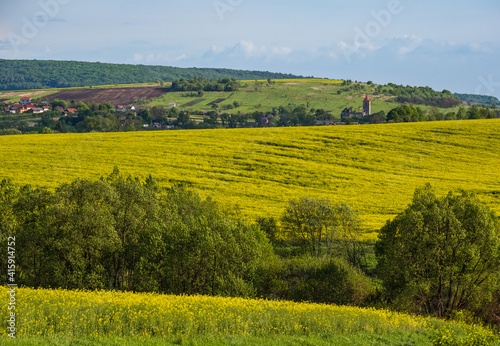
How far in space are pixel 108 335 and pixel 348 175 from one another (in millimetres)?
46858

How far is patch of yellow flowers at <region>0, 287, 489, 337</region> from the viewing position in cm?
1741

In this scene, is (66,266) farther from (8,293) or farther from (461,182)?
(461,182)

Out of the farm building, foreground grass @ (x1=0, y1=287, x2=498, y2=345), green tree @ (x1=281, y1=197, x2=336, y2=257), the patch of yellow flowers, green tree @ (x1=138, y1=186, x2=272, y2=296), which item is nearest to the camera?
foreground grass @ (x1=0, y1=287, x2=498, y2=345)

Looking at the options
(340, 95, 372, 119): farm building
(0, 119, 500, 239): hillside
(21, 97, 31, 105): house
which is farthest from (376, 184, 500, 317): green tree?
(21, 97, 31, 105): house

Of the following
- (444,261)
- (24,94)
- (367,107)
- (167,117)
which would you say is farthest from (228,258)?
(24,94)

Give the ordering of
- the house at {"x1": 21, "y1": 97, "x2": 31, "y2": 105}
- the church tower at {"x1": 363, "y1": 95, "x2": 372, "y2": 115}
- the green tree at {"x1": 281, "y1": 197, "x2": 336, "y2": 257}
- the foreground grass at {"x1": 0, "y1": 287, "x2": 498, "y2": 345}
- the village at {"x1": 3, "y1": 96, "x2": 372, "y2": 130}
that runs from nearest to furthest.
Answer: the foreground grass at {"x1": 0, "y1": 287, "x2": 498, "y2": 345}, the green tree at {"x1": 281, "y1": 197, "x2": 336, "y2": 257}, the village at {"x1": 3, "y1": 96, "x2": 372, "y2": 130}, the church tower at {"x1": 363, "y1": 95, "x2": 372, "y2": 115}, the house at {"x1": 21, "y1": 97, "x2": 31, "y2": 105}

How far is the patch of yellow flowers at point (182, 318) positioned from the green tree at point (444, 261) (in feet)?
16.2

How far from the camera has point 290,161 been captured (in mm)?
65188

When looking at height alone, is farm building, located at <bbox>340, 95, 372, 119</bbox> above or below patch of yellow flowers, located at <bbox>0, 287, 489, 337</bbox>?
above

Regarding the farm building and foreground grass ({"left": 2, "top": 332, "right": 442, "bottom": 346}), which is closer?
foreground grass ({"left": 2, "top": 332, "right": 442, "bottom": 346})

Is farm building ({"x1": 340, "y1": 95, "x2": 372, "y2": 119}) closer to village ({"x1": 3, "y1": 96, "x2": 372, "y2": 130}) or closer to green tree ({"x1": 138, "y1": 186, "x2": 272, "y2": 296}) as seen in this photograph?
village ({"x1": 3, "y1": 96, "x2": 372, "y2": 130})

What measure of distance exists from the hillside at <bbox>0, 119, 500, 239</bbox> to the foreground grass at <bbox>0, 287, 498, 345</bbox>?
23.3m

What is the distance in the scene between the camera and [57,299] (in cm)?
2022

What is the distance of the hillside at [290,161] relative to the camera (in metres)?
53.9
